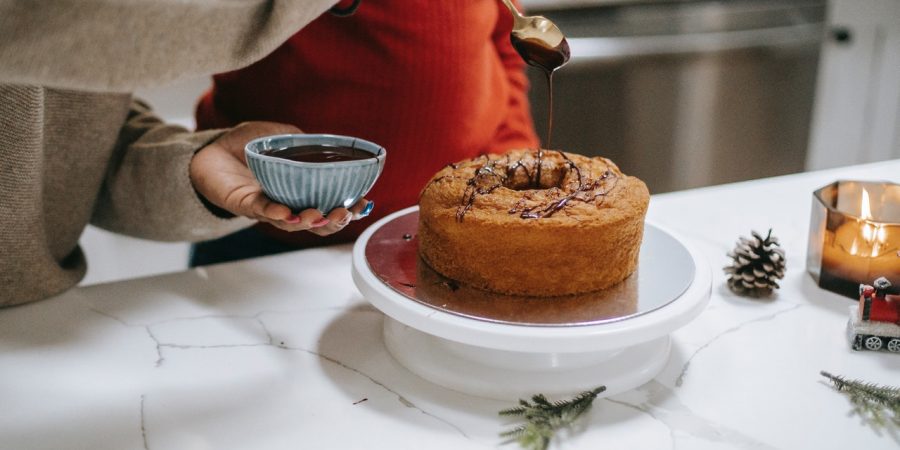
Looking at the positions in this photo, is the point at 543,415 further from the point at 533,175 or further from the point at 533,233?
the point at 533,175

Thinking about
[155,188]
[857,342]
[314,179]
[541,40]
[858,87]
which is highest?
[541,40]

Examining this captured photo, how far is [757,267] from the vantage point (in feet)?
3.19

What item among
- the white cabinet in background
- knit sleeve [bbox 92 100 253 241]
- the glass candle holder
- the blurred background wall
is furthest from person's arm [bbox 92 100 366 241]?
the white cabinet in background

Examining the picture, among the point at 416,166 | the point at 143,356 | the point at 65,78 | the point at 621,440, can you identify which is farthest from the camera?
the point at 416,166

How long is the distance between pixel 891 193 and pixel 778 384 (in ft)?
1.35

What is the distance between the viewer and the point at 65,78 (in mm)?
563

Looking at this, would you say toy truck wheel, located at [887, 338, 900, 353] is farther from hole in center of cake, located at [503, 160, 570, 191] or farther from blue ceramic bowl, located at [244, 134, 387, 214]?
blue ceramic bowl, located at [244, 134, 387, 214]

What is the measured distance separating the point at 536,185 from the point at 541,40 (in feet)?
0.60

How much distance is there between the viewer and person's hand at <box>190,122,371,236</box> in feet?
2.57

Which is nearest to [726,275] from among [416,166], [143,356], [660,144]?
[416,166]

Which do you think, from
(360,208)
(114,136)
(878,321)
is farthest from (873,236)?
(114,136)

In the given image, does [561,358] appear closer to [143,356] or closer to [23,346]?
[143,356]

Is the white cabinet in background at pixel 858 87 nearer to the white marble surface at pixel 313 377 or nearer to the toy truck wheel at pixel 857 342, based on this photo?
the white marble surface at pixel 313 377

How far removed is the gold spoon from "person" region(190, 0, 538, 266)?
13.8 inches
